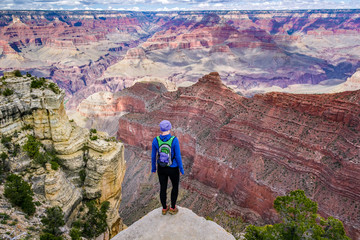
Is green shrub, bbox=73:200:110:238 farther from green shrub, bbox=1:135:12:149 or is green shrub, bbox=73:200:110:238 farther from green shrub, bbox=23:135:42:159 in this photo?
green shrub, bbox=1:135:12:149

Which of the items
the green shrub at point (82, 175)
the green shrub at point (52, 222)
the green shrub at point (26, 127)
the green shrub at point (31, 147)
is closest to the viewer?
the green shrub at point (52, 222)

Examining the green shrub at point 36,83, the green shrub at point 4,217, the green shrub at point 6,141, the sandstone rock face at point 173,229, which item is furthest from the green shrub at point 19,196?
the green shrub at point 36,83

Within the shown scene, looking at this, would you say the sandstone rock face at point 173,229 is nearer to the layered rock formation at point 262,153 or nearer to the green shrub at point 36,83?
the green shrub at point 36,83

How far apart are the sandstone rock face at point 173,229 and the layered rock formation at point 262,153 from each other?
25.6 m

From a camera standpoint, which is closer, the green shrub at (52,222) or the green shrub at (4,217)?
the green shrub at (4,217)

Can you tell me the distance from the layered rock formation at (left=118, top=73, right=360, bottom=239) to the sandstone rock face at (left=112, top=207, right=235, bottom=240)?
83.8 ft

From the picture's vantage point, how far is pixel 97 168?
94.7 ft

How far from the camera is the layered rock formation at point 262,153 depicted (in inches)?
1348

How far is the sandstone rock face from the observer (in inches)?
563

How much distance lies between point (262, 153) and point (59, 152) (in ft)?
103

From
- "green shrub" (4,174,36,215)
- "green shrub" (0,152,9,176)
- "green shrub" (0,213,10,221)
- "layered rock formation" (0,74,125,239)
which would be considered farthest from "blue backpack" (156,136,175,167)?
"green shrub" (0,152,9,176)

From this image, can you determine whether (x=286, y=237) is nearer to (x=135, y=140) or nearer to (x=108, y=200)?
(x=108, y=200)

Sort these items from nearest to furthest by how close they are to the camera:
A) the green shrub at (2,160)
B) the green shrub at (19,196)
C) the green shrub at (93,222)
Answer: the green shrub at (19,196) < the green shrub at (2,160) < the green shrub at (93,222)

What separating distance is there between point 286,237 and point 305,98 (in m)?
28.2
